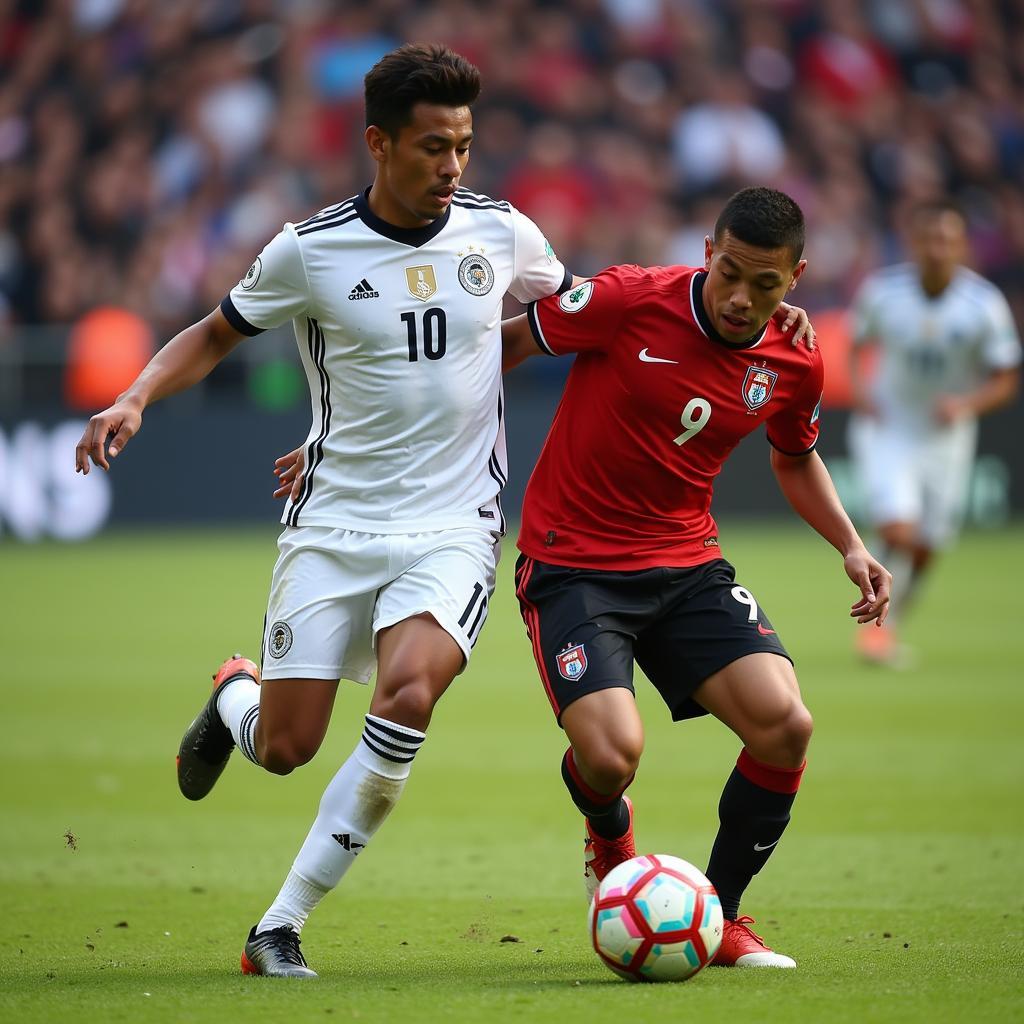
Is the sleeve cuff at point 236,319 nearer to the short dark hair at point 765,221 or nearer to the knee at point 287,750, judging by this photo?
the knee at point 287,750

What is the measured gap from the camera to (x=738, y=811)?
500 cm

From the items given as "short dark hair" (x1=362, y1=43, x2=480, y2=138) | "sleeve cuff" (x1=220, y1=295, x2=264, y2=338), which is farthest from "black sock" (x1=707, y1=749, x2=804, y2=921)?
"short dark hair" (x1=362, y1=43, x2=480, y2=138)

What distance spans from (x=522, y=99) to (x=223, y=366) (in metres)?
4.87

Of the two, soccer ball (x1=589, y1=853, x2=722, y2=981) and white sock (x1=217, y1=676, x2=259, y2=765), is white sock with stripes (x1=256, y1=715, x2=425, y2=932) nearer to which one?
white sock (x1=217, y1=676, x2=259, y2=765)

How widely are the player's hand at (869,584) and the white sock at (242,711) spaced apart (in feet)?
5.99

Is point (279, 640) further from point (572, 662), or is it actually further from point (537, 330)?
point (537, 330)

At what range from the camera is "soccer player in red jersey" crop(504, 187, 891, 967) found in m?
4.91

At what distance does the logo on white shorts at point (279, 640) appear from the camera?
5.00 meters

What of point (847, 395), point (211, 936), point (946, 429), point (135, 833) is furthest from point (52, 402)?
point (211, 936)

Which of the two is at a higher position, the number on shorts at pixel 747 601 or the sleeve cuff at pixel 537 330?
the sleeve cuff at pixel 537 330

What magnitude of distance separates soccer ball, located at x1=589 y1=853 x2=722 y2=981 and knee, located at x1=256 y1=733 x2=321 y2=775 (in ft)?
3.23

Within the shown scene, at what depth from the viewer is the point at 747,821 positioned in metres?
4.99

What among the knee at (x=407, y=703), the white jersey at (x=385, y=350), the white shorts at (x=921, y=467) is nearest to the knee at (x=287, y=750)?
the knee at (x=407, y=703)

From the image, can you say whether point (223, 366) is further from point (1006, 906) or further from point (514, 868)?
point (1006, 906)
